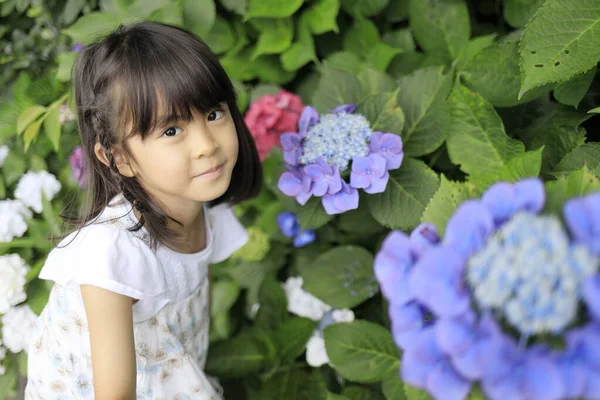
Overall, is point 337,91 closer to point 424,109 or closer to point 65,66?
point 424,109

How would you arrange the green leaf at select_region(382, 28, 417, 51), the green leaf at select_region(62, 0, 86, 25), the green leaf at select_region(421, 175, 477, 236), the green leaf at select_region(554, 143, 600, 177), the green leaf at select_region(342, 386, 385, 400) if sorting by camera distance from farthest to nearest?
the green leaf at select_region(62, 0, 86, 25) → the green leaf at select_region(382, 28, 417, 51) → the green leaf at select_region(342, 386, 385, 400) → the green leaf at select_region(554, 143, 600, 177) → the green leaf at select_region(421, 175, 477, 236)

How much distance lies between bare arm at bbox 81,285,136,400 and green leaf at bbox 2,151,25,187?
1.03m

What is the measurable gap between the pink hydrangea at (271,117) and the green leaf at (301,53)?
0.30 feet

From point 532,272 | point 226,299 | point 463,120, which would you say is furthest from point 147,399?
point 532,272

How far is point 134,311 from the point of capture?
1.27 meters

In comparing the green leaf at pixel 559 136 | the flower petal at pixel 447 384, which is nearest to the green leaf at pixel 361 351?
the green leaf at pixel 559 136

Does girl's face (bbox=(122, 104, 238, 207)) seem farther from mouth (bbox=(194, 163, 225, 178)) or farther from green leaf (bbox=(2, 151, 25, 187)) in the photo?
green leaf (bbox=(2, 151, 25, 187))

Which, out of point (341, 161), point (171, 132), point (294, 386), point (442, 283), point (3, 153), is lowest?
point (294, 386)

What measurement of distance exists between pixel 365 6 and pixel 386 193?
2.33ft

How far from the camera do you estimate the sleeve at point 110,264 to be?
1136 mm

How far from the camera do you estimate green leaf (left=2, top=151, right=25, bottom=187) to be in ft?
6.56

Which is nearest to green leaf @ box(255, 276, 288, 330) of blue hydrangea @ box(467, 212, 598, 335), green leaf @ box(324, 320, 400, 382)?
green leaf @ box(324, 320, 400, 382)

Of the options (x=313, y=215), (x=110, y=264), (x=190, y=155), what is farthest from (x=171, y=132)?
(x=313, y=215)

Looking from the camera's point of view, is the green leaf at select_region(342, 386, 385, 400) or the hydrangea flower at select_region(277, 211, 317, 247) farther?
the hydrangea flower at select_region(277, 211, 317, 247)
